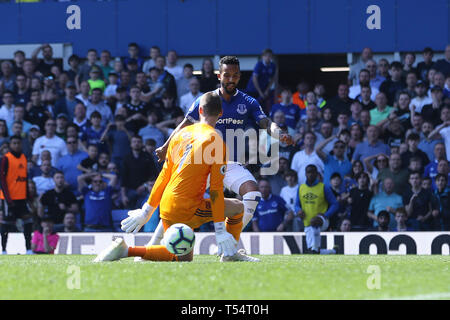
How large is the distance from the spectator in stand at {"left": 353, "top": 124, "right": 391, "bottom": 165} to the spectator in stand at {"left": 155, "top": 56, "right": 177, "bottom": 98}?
4006 mm

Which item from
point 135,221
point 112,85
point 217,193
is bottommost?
point 135,221

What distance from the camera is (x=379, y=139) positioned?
15672mm

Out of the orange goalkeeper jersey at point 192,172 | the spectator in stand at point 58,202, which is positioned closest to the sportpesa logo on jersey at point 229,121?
the orange goalkeeper jersey at point 192,172

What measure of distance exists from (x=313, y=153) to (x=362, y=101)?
1693mm

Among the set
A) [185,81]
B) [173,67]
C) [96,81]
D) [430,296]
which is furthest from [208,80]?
[430,296]

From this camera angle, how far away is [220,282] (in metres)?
6.18

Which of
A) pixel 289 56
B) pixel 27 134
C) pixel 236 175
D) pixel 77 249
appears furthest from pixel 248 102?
pixel 289 56

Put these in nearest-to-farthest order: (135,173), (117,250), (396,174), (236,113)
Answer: (117,250)
(236,113)
(396,174)
(135,173)

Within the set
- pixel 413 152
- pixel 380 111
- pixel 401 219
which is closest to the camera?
pixel 401 219

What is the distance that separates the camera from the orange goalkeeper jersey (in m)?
7.83

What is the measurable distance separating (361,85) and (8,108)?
727 centimetres

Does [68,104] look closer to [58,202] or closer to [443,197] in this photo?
[58,202]

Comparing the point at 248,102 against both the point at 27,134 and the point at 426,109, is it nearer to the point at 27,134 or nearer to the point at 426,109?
the point at 426,109
